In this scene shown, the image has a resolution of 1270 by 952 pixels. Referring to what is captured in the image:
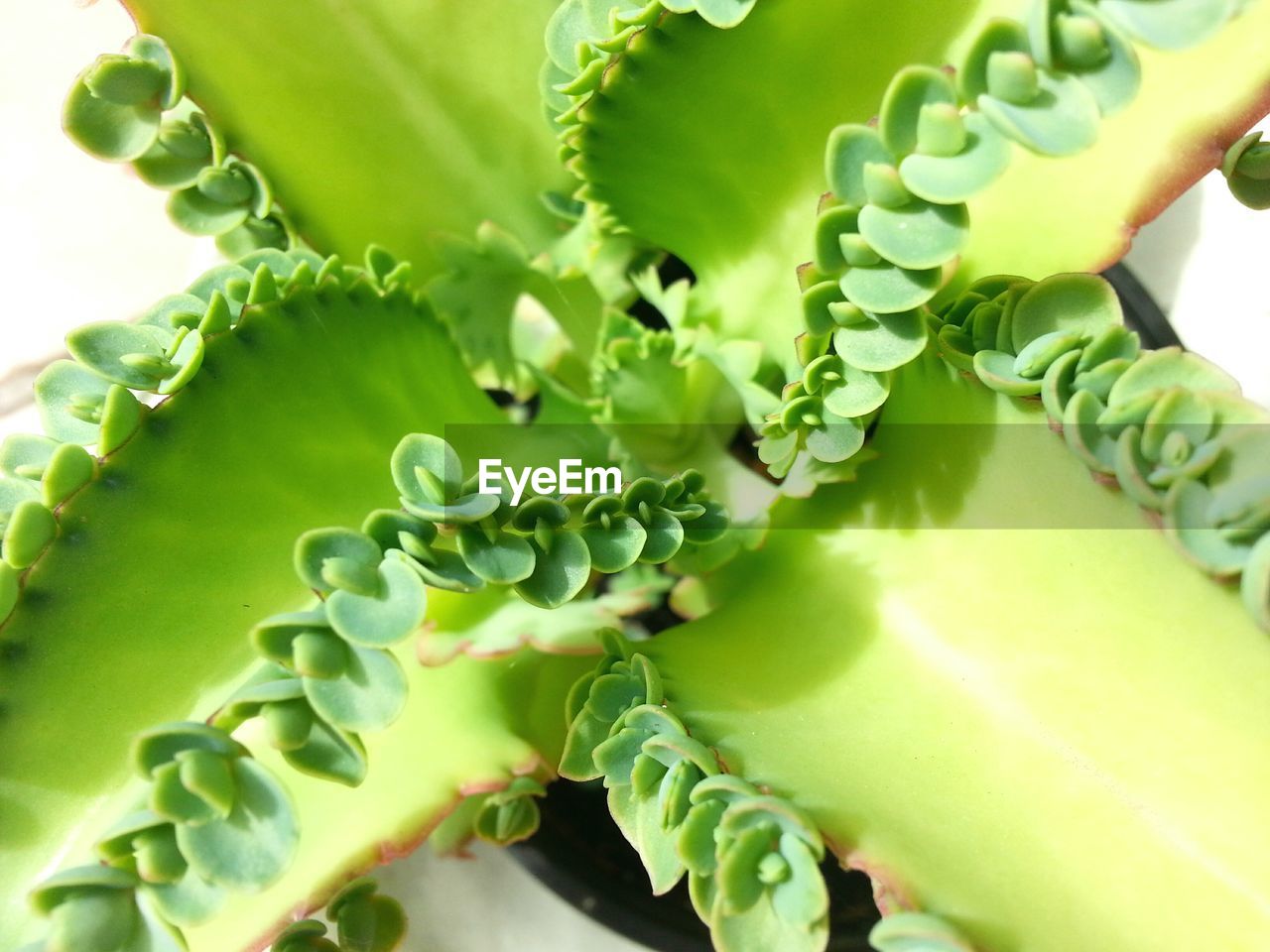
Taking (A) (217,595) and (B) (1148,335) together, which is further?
(B) (1148,335)

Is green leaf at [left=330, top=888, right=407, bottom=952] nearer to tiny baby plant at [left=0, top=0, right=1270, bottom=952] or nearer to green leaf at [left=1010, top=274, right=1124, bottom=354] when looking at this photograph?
tiny baby plant at [left=0, top=0, right=1270, bottom=952]

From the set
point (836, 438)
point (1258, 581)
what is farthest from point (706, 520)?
point (1258, 581)

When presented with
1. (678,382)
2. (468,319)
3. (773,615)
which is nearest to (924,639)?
(773,615)

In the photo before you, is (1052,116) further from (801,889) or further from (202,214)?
(202,214)

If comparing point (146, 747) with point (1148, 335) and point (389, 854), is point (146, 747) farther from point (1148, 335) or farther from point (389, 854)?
point (1148, 335)

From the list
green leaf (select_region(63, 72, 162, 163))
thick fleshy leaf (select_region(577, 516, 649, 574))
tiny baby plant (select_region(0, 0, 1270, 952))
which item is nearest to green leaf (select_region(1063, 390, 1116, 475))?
tiny baby plant (select_region(0, 0, 1270, 952))

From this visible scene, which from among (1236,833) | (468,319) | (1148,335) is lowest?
(1148,335)
